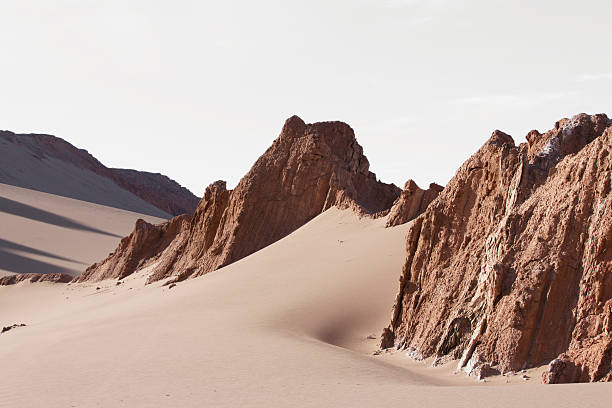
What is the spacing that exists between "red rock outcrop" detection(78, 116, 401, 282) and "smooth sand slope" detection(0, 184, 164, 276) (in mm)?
15573

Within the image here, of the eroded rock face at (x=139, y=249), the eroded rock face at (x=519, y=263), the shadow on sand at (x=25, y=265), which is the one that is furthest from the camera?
the shadow on sand at (x=25, y=265)

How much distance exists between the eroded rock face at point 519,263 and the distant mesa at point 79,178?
3080 inches

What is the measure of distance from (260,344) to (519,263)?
4423mm

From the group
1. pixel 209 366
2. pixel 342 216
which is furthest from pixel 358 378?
pixel 342 216

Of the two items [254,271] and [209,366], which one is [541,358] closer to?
[209,366]

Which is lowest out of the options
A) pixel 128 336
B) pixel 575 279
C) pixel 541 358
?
pixel 128 336

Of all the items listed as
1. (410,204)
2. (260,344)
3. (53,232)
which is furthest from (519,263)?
(53,232)

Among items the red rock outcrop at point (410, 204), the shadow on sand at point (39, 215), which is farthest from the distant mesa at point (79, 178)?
the red rock outcrop at point (410, 204)

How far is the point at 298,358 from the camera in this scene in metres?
12.6

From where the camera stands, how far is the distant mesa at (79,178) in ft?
307

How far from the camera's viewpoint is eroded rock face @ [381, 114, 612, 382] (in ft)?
37.3

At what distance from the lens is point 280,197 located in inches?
1047

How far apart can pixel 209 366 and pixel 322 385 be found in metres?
2.28

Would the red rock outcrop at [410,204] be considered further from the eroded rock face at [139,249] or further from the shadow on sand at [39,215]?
the shadow on sand at [39,215]
